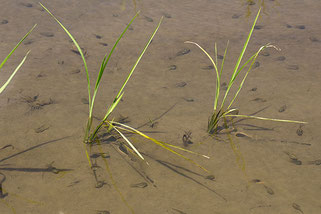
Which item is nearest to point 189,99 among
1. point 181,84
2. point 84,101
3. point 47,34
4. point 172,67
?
point 181,84

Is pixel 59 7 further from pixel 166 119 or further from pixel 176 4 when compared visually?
pixel 166 119

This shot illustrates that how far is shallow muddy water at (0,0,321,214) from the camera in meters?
2.58

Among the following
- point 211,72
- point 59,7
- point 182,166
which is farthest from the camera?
point 59,7

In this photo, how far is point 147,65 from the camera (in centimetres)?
414

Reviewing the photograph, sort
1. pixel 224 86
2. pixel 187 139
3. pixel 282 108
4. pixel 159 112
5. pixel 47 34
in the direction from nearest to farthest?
pixel 187 139 < pixel 159 112 < pixel 282 108 < pixel 224 86 < pixel 47 34

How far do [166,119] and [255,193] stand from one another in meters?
1.02

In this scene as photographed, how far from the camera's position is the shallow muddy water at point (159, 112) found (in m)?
2.58

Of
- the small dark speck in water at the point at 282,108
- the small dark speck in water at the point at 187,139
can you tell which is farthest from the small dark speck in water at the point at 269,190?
the small dark speck in water at the point at 282,108

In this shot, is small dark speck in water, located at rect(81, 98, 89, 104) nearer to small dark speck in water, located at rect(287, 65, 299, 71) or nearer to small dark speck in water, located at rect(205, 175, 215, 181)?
small dark speck in water, located at rect(205, 175, 215, 181)

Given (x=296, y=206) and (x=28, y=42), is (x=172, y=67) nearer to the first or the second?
(x=28, y=42)

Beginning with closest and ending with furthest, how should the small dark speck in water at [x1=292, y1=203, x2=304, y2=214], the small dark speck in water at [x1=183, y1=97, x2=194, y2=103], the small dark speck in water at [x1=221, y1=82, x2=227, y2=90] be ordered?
the small dark speck in water at [x1=292, y1=203, x2=304, y2=214] → the small dark speck in water at [x1=183, y1=97, x2=194, y2=103] → the small dark speck in water at [x1=221, y1=82, x2=227, y2=90]

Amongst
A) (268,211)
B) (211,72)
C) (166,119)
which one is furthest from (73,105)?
(268,211)

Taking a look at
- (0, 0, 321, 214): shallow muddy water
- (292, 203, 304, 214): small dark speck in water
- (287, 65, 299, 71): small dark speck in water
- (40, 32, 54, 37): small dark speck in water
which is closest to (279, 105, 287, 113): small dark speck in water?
(0, 0, 321, 214): shallow muddy water

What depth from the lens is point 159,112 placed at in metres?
3.40
